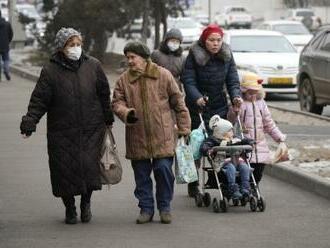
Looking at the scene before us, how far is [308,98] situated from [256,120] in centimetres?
1142

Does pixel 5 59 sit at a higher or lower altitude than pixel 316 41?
Result: lower

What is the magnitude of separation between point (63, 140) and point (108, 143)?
0.43m

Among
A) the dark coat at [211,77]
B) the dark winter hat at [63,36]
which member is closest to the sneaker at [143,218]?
the dark coat at [211,77]

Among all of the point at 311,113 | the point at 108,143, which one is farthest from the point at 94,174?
the point at 311,113

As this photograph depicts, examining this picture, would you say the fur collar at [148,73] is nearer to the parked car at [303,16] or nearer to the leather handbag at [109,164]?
the leather handbag at [109,164]

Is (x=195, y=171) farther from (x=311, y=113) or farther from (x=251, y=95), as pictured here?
(x=311, y=113)

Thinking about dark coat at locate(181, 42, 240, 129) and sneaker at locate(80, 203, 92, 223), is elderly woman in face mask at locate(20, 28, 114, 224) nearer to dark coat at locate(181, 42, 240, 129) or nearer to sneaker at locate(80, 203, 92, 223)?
sneaker at locate(80, 203, 92, 223)

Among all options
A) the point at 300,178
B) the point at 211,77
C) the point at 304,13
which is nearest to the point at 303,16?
the point at 304,13

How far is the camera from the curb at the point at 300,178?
38.9ft

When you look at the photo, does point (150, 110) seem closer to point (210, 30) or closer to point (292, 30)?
point (210, 30)

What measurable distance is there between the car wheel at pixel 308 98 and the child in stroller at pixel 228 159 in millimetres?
11547

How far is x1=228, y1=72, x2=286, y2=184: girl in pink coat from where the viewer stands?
11148 millimetres

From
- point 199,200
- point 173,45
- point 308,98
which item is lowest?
point 308,98

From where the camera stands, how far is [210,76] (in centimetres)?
1134
